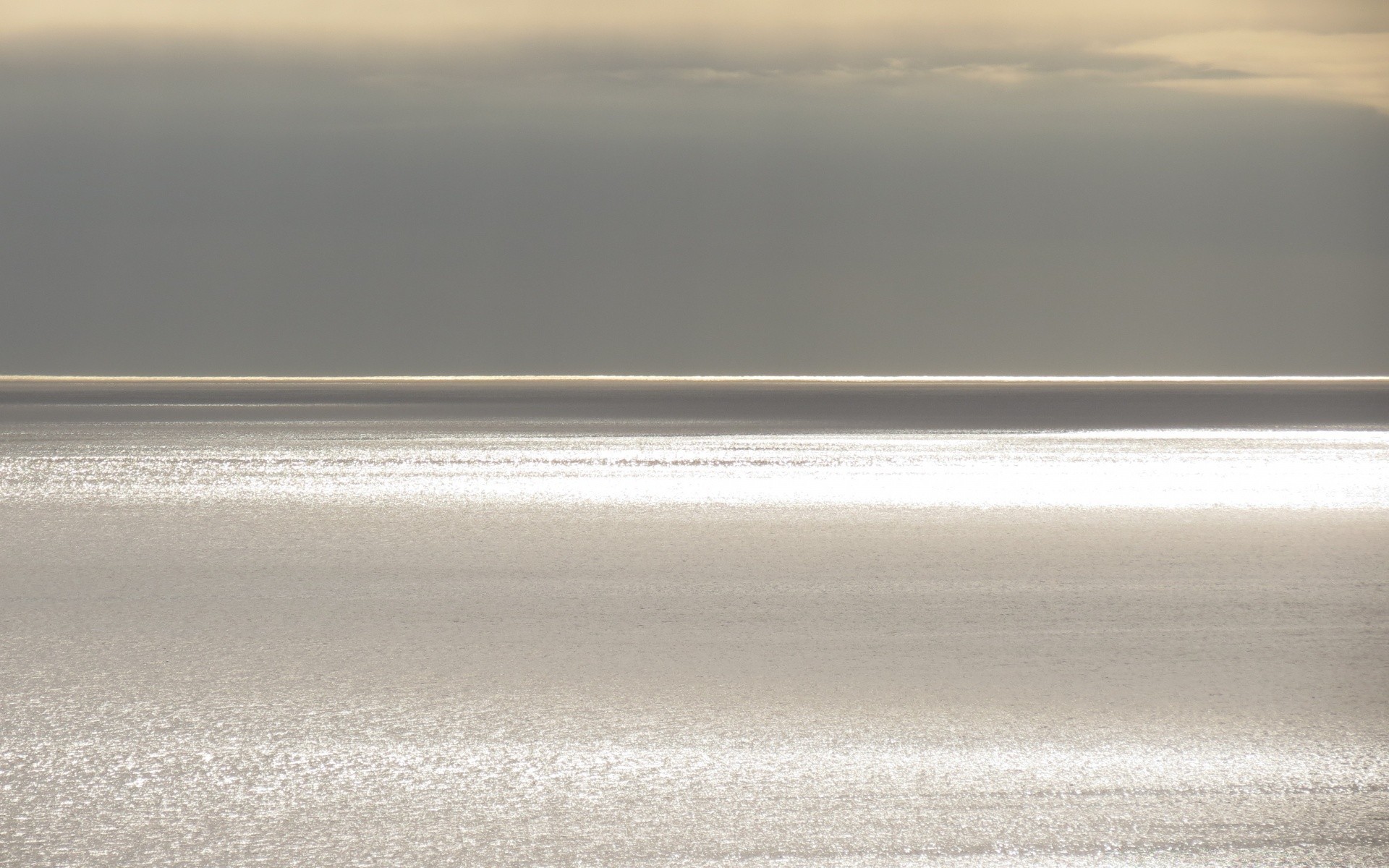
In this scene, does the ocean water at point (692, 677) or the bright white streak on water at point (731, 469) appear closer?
the ocean water at point (692, 677)

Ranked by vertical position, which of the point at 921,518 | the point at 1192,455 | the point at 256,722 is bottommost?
the point at 1192,455

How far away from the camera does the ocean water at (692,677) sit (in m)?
4.39

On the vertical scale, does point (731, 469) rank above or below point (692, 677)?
below

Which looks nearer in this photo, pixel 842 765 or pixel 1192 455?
pixel 842 765

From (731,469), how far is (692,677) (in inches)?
504

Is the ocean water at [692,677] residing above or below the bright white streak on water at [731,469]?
above

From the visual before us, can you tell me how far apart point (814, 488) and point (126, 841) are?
40.6 feet

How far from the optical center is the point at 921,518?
13.2 m

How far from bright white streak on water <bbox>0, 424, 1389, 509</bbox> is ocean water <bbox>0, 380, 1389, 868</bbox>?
0.91 ft

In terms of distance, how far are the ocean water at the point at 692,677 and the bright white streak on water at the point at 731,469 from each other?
28 cm

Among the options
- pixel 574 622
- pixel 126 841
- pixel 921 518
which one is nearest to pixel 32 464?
pixel 921 518

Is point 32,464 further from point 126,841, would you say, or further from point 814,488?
point 126,841

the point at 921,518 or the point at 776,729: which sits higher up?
the point at 776,729

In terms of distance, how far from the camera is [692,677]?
6461 mm
